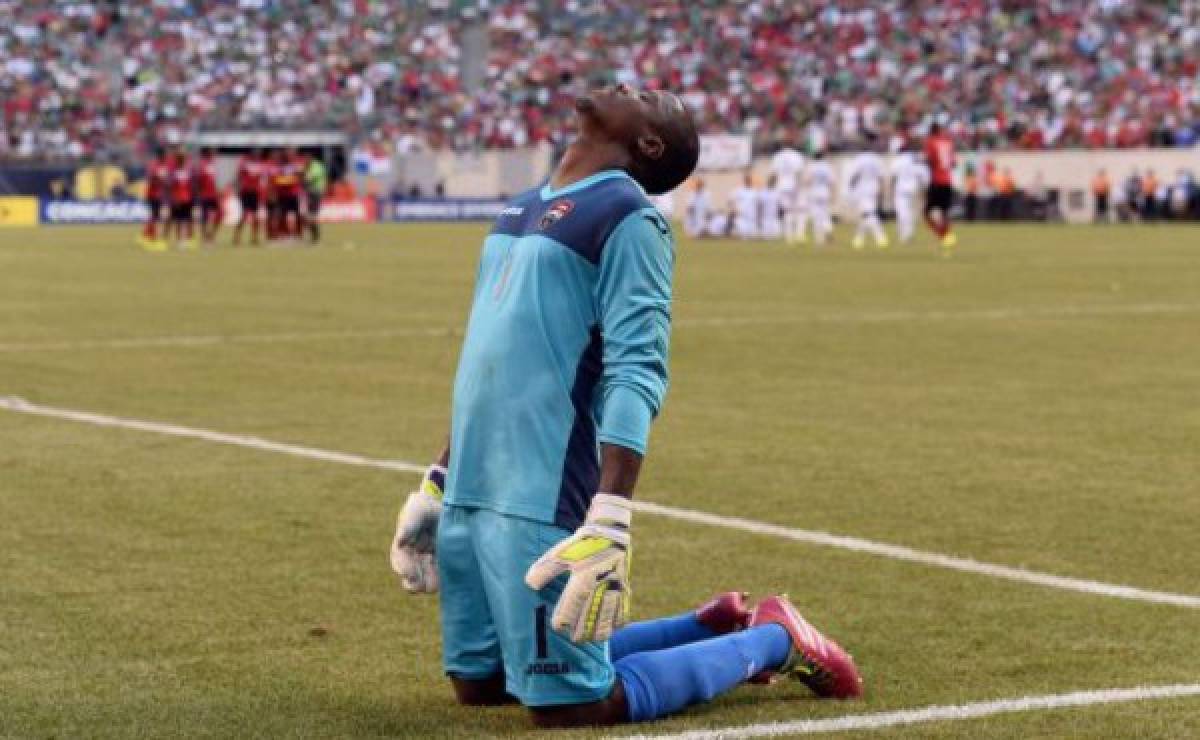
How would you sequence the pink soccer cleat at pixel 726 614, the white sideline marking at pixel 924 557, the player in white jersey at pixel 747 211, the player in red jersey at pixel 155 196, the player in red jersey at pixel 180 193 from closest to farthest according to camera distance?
1. the pink soccer cleat at pixel 726 614
2. the white sideline marking at pixel 924 557
3. the player in red jersey at pixel 155 196
4. the player in red jersey at pixel 180 193
5. the player in white jersey at pixel 747 211

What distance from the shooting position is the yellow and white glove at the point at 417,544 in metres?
5.68

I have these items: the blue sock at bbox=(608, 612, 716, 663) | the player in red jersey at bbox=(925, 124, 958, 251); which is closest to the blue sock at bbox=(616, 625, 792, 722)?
the blue sock at bbox=(608, 612, 716, 663)

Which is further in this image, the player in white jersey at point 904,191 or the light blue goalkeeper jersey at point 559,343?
the player in white jersey at point 904,191

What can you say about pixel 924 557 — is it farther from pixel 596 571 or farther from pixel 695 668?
pixel 596 571

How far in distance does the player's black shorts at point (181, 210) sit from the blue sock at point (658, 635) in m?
37.4

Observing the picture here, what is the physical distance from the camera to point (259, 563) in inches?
317

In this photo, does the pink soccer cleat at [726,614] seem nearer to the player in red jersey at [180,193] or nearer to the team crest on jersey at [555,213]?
the team crest on jersey at [555,213]

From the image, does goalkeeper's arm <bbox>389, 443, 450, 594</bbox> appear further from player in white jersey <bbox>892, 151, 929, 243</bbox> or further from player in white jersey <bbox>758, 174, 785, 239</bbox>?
player in white jersey <bbox>758, 174, 785, 239</bbox>

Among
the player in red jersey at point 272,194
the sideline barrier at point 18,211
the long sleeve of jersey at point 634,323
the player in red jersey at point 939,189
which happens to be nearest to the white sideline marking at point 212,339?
the long sleeve of jersey at point 634,323

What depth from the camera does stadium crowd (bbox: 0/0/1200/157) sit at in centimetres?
6525

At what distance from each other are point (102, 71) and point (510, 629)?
217 ft

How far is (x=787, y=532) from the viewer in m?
8.81

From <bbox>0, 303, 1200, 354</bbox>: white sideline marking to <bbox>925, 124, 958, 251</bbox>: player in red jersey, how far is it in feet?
48.3

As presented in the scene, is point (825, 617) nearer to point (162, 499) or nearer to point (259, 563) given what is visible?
point (259, 563)
